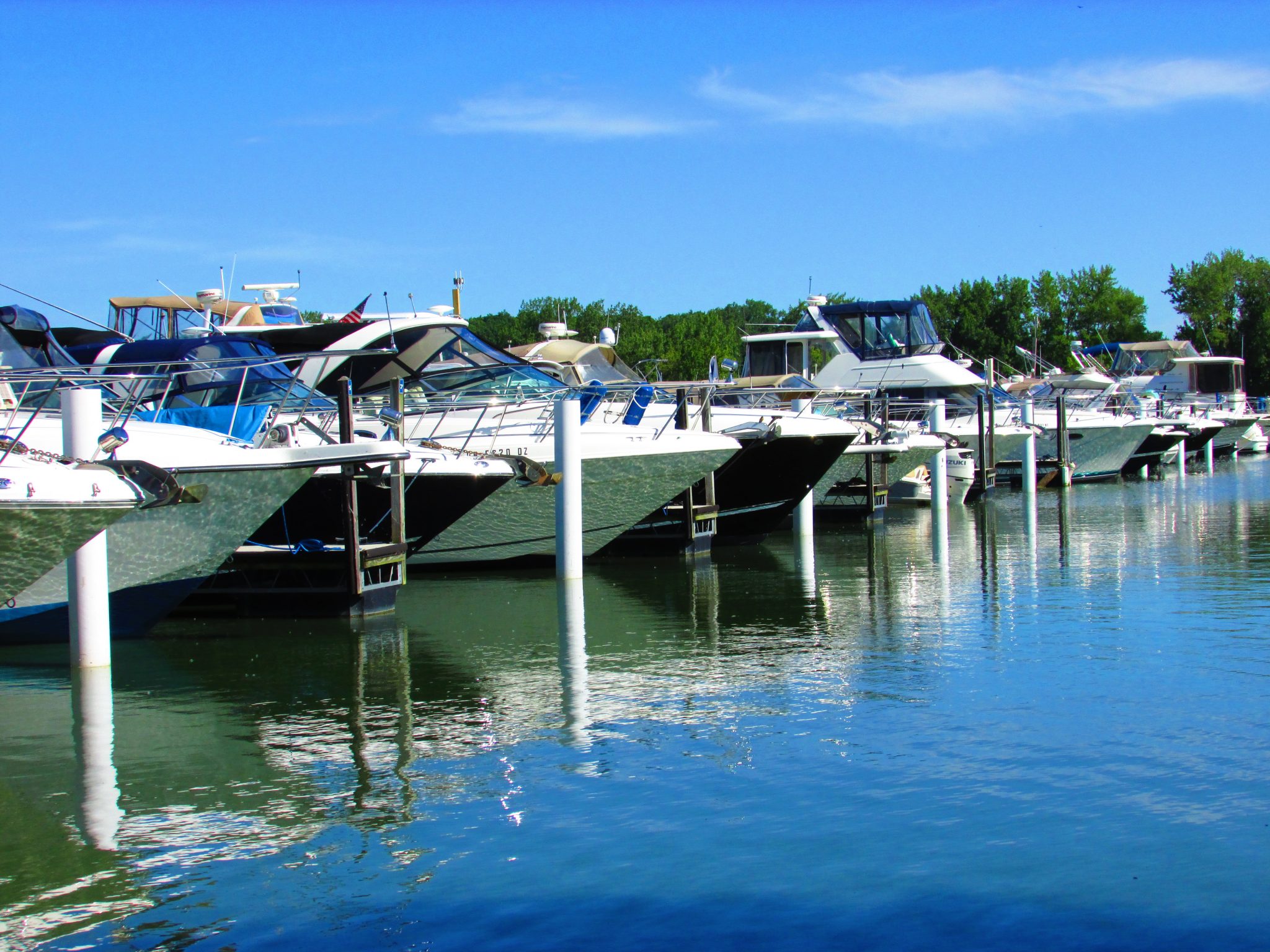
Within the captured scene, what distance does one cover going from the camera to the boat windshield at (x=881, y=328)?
3494 centimetres

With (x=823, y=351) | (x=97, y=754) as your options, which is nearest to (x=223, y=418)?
(x=97, y=754)

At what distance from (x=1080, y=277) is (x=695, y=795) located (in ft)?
274

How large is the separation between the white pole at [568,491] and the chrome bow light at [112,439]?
16.5 feet

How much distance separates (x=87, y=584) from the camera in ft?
32.0

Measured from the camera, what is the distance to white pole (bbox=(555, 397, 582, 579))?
49.9ft

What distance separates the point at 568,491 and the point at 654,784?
8.15 meters

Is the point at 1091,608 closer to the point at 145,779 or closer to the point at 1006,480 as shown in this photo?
the point at 145,779

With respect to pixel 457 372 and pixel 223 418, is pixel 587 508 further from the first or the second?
pixel 223 418

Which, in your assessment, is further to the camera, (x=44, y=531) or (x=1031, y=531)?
(x=1031, y=531)

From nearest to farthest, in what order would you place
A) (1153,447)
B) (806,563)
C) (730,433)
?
(806,563) < (730,433) < (1153,447)

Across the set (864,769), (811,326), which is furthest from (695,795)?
(811,326)

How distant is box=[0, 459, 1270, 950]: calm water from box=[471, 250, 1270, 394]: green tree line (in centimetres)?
6370

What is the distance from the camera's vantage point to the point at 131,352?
15289 mm

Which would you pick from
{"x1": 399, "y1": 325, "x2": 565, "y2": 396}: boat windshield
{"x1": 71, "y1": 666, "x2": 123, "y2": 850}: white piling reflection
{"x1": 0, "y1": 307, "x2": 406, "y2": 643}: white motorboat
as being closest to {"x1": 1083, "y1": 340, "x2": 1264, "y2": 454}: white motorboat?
{"x1": 399, "y1": 325, "x2": 565, "y2": 396}: boat windshield
